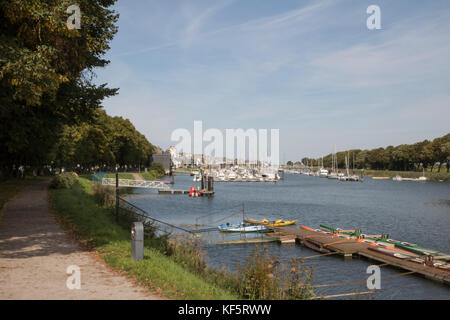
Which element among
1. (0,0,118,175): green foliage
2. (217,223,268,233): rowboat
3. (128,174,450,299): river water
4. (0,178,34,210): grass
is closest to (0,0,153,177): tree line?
(0,0,118,175): green foliage

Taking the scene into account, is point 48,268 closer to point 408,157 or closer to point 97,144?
point 97,144

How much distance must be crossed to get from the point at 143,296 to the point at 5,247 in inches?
264

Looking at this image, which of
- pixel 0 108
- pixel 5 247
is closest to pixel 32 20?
pixel 0 108

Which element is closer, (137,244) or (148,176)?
(137,244)

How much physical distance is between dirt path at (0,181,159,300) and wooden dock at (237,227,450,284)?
1717 centimetres

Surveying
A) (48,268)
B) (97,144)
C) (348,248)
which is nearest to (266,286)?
(48,268)


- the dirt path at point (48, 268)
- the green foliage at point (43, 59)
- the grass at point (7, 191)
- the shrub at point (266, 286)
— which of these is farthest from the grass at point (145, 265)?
the grass at point (7, 191)

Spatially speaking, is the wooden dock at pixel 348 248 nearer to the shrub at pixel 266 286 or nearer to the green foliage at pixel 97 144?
the shrub at pixel 266 286

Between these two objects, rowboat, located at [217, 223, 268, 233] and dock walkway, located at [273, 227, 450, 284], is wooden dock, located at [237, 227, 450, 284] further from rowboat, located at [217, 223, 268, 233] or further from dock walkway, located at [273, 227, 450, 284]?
rowboat, located at [217, 223, 268, 233]

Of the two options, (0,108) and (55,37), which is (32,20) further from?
(0,108)

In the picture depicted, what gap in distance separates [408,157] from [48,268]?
493 ft

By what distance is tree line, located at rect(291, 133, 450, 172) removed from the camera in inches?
5044

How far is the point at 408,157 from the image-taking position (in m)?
143

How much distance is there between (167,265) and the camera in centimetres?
1127
